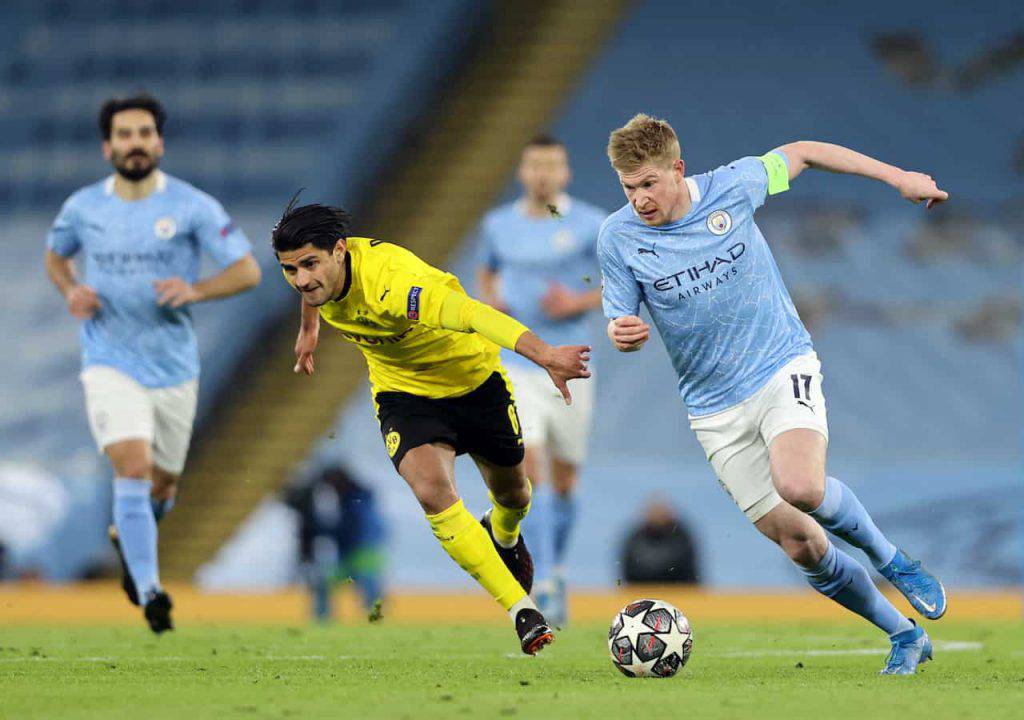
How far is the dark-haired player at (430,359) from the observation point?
6344mm

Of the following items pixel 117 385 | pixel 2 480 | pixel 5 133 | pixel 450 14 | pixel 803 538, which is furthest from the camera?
pixel 5 133

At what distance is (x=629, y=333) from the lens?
19.4 feet

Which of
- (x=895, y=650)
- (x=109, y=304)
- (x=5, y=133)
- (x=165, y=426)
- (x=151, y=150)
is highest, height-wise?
(x=5, y=133)

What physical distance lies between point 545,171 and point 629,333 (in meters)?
3.99

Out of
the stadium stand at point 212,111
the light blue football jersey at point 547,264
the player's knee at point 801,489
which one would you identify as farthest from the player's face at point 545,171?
the stadium stand at point 212,111

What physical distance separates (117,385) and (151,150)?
48.1 inches

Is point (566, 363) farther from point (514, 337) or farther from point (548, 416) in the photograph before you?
point (548, 416)

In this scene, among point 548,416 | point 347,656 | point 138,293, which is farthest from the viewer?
point 548,416

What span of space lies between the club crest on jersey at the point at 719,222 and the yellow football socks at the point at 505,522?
68.7 inches

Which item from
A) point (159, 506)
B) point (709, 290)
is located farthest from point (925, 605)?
point (159, 506)

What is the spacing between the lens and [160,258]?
877 centimetres

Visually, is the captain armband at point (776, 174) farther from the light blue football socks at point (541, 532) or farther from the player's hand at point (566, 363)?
the light blue football socks at point (541, 532)

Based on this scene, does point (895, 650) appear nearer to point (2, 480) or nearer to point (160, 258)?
point (160, 258)

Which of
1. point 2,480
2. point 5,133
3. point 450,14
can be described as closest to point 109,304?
point 2,480
